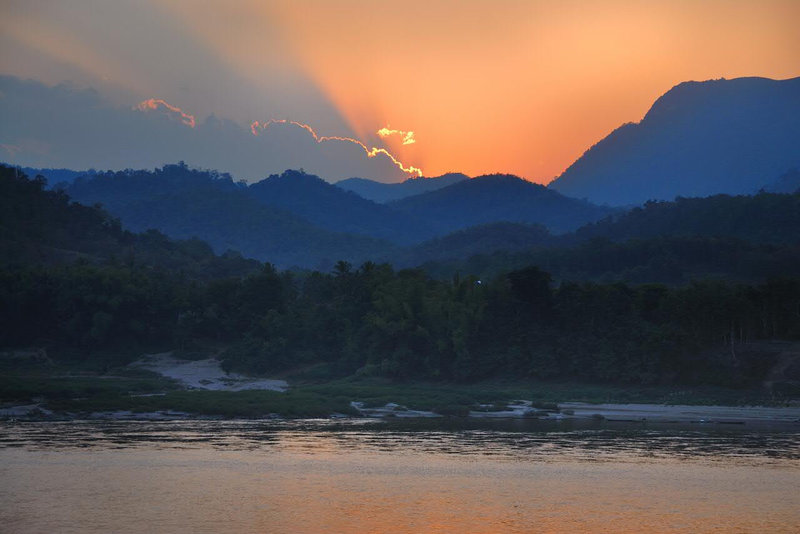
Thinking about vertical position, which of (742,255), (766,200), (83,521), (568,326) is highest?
(766,200)

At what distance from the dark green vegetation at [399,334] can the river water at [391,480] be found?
1752cm

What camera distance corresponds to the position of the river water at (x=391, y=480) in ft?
100

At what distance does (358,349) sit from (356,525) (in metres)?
64.6

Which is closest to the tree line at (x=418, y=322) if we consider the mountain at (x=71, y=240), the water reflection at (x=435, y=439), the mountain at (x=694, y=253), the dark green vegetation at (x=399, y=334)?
the dark green vegetation at (x=399, y=334)

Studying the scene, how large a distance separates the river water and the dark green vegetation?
57.5ft

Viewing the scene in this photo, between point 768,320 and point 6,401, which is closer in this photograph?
point 6,401

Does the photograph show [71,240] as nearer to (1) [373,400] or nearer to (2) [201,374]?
(2) [201,374]

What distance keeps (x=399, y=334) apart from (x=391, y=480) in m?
52.4

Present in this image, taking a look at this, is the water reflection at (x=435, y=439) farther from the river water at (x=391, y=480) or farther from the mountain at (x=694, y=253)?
the mountain at (x=694, y=253)

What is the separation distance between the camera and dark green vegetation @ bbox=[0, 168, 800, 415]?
74.6m

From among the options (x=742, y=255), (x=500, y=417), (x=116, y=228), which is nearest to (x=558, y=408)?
(x=500, y=417)

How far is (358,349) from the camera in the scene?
94.5 m

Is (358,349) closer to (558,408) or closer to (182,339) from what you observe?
(182,339)

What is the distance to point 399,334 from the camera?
9081 cm
